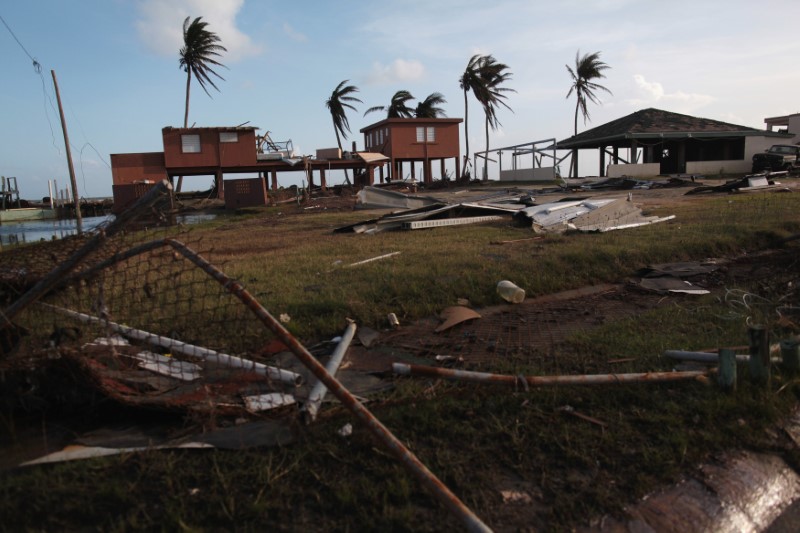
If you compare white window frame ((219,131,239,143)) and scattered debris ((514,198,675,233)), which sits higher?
white window frame ((219,131,239,143))

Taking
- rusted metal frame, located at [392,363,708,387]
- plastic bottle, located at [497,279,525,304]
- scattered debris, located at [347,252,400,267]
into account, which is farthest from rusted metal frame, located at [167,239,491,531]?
scattered debris, located at [347,252,400,267]

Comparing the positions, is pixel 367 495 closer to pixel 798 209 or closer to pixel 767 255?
pixel 767 255

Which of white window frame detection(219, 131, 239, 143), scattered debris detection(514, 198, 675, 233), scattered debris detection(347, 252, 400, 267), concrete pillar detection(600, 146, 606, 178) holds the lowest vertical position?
scattered debris detection(347, 252, 400, 267)

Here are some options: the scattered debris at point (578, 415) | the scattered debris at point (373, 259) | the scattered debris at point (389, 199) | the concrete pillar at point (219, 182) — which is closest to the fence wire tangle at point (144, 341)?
the scattered debris at point (578, 415)

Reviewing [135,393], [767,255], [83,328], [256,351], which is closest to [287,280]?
[256,351]

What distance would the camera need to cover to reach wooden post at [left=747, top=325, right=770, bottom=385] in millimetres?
3059

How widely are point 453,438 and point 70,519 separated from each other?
1.65m

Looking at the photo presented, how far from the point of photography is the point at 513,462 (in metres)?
2.51

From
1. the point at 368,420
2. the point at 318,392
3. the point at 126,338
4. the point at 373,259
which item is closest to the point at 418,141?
the point at 373,259

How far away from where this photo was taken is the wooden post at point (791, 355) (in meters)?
3.27

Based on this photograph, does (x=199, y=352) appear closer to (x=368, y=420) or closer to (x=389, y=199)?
(x=368, y=420)

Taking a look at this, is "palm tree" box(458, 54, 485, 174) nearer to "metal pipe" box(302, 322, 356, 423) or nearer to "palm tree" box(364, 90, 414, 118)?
"palm tree" box(364, 90, 414, 118)

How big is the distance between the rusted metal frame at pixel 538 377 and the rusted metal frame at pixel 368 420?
2.38ft

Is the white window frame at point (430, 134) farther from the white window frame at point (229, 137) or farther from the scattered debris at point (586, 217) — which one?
the scattered debris at point (586, 217)
